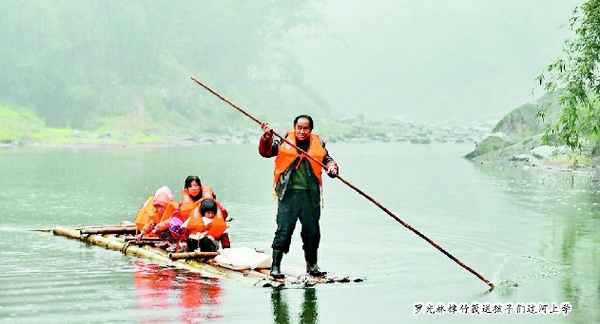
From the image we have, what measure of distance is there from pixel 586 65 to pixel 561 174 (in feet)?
59.1

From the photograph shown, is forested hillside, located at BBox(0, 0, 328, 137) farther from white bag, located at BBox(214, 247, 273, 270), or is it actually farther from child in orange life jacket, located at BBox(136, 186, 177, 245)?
white bag, located at BBox(214, 247, 273, 270)

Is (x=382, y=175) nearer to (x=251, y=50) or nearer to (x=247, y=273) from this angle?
(x=247, y=273)

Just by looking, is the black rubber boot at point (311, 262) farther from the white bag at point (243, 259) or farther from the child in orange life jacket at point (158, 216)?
the child in orange life jacket at point (158, 216)

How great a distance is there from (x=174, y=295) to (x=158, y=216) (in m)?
4.17

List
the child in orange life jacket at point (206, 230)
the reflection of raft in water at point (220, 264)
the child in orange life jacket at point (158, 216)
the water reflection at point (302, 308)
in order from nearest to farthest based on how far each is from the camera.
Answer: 1. the water reflection at point (302, 308)
2. the reflection of raft in water at point (220, 264)
3. the child in orange life jacket at point (206, 230)
4. the child in orange life jacket at point (158, 216)

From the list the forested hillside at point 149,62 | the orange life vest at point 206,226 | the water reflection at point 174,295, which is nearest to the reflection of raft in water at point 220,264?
the water reflection at point 174,295

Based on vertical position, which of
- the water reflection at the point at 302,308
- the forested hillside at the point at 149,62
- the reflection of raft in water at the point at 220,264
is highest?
the forested hillside at the point at 149,62

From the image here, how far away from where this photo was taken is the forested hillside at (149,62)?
8319cm

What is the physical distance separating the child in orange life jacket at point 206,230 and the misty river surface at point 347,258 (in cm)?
78

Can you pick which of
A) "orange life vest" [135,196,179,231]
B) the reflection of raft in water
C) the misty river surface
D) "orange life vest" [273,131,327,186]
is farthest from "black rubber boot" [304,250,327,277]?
"orange life vest" [135,196,179,231]

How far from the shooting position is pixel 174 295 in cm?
1112

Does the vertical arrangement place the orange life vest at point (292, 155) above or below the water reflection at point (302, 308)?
above

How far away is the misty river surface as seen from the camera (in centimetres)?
1048

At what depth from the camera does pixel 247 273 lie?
40.1ft
